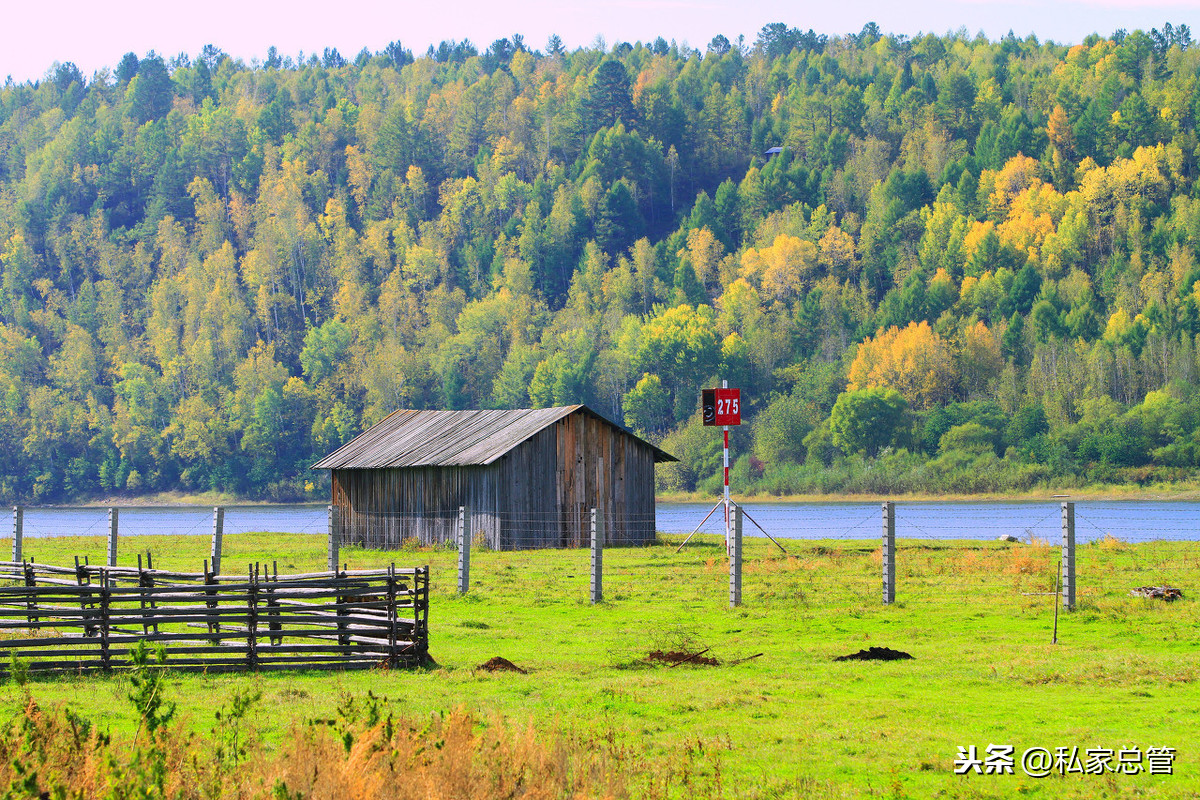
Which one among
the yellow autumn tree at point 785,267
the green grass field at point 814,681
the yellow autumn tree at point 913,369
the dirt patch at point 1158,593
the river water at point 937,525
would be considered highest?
the yellow autumn tree at point 785,267

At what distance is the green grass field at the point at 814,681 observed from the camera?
1172 centimetres

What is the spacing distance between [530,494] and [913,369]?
105 m

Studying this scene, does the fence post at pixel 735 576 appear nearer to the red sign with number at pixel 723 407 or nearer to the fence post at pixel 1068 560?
the fence post at pixel 1068 560

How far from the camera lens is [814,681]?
1579 centimetres

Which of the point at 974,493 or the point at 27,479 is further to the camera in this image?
the point at 27,479

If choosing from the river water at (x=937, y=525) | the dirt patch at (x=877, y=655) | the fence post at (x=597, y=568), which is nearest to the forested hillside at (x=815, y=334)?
the river water at (x=937, y=525)

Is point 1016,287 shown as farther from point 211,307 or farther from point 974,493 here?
point 211,307

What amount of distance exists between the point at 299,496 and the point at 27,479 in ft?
131

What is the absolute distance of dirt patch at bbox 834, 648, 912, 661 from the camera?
17328 mm

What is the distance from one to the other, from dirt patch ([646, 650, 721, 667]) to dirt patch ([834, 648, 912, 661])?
174 cm

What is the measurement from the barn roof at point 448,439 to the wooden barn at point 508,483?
8 cm

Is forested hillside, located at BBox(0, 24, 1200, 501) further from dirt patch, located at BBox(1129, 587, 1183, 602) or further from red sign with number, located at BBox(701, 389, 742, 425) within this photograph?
dirt patch, located at BBox(1129, 587, 1183, 602)

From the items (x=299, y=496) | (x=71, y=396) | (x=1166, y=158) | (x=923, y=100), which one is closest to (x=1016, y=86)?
(x=923, y=100)

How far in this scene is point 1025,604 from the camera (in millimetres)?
23000
